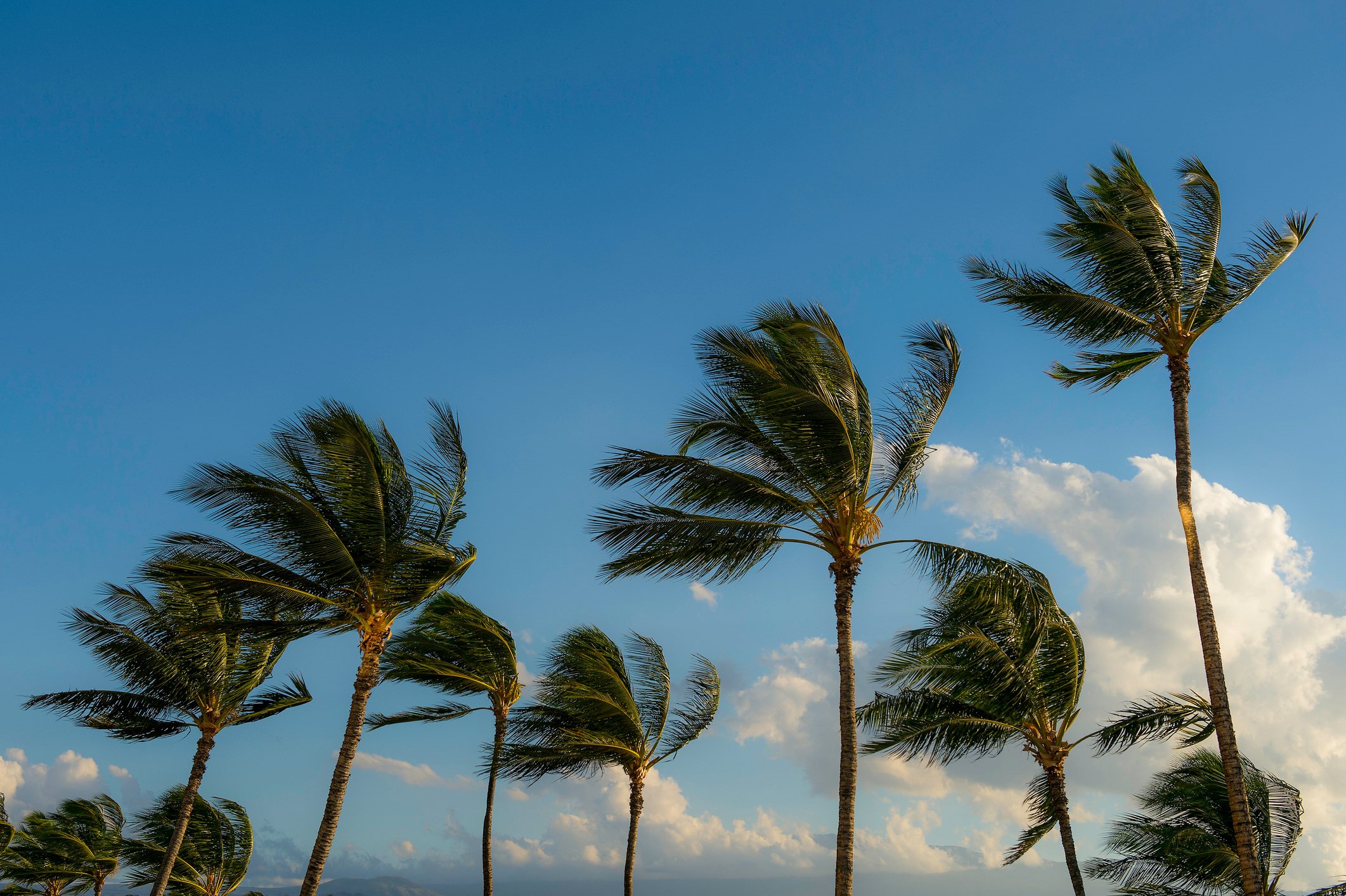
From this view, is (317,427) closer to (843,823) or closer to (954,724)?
(843,823)

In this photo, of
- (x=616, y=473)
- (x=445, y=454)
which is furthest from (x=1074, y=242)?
(x=445, y=454)

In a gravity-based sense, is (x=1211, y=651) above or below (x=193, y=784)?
above

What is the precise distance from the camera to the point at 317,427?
585 inches

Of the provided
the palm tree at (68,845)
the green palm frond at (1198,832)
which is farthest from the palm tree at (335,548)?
the palm tree at (68,845)

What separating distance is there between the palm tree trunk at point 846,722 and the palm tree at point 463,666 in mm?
10278

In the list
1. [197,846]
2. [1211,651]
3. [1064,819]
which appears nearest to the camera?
[1211,651]

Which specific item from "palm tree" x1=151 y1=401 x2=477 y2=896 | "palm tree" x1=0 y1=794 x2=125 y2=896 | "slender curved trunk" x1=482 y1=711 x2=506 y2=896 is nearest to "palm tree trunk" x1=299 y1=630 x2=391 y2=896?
"palm tree" x1=151 y1=401 x2=477 y2=896

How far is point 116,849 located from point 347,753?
23844 millimetres

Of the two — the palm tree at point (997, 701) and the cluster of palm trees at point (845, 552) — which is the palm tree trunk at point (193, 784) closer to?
the cluster of palm trees at point (845, 552)

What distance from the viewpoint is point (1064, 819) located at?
17.2 meters

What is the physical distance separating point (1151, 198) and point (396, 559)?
13.1m

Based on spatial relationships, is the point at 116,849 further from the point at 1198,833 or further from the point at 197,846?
the point at 1198,833

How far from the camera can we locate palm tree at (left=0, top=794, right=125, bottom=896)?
1288 inches

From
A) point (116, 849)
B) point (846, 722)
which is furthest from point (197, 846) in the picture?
point (846, 722)
